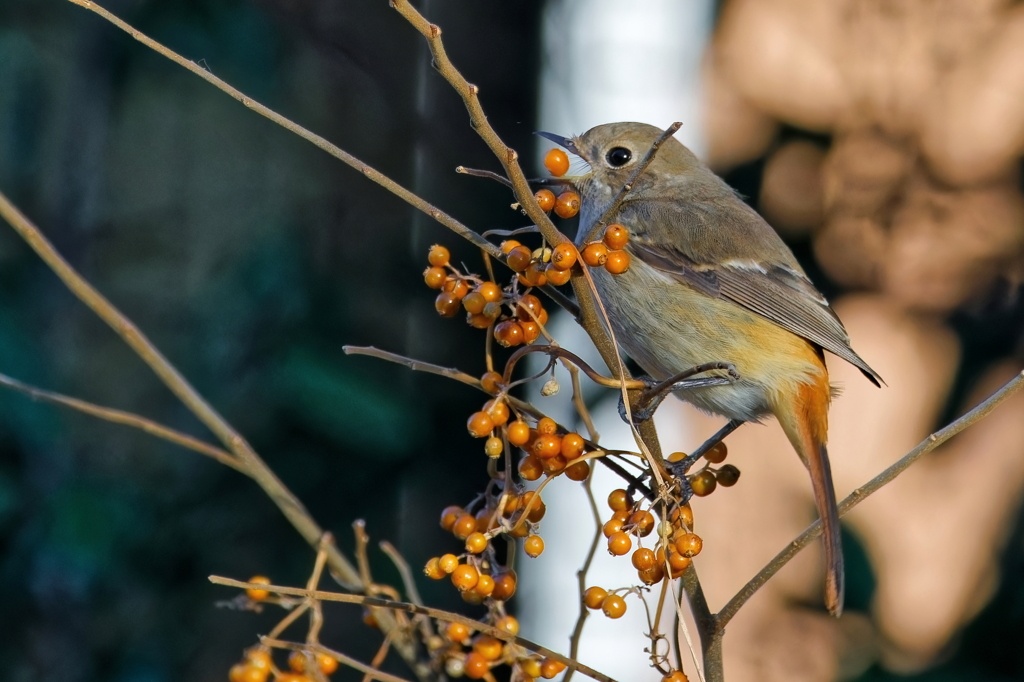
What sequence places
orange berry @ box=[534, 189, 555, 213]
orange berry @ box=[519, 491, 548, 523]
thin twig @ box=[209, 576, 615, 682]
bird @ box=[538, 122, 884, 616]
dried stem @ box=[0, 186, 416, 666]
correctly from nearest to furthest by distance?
1. thin twig @ box=[209, 576, 615, 682]
2. orange berry @ box=[519, 491, 548, 523]
3. dried stem @ box=[0, 186, 416, 666]
4. orange berry @ box=[534, 189, 555, 213]
5. bird @ box=[538, 122, 884, 616]

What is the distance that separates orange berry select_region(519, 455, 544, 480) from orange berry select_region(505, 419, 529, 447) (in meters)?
0.05

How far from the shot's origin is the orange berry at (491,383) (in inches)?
44.4

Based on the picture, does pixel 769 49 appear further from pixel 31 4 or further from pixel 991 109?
pixel 31 4

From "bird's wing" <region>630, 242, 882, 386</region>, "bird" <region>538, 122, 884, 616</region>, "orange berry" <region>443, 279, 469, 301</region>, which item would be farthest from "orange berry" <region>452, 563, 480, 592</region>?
"bird's wing" <region>630, 242, 882, 386</region>

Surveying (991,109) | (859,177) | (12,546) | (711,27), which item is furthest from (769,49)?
(12,546)

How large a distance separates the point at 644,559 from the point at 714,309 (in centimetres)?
94

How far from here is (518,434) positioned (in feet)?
3.68

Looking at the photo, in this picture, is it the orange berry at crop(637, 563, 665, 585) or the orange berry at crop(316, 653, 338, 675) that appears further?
the orange berry at crop(316, 653, 338, 675)

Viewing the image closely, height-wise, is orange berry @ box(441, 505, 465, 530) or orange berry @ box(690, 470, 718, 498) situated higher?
orange berry @ box(690, 470, 718, 498)

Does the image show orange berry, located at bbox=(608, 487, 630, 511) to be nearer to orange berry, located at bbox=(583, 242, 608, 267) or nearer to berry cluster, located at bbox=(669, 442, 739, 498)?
berry cluster, located at bbox=(669, 442, 739, 498)

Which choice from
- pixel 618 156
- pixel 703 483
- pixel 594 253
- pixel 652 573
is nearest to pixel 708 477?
pixel 703 483

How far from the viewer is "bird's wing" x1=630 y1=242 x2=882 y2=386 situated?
189cm

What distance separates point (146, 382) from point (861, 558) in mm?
1746

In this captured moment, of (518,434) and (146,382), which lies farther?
(146,382)
